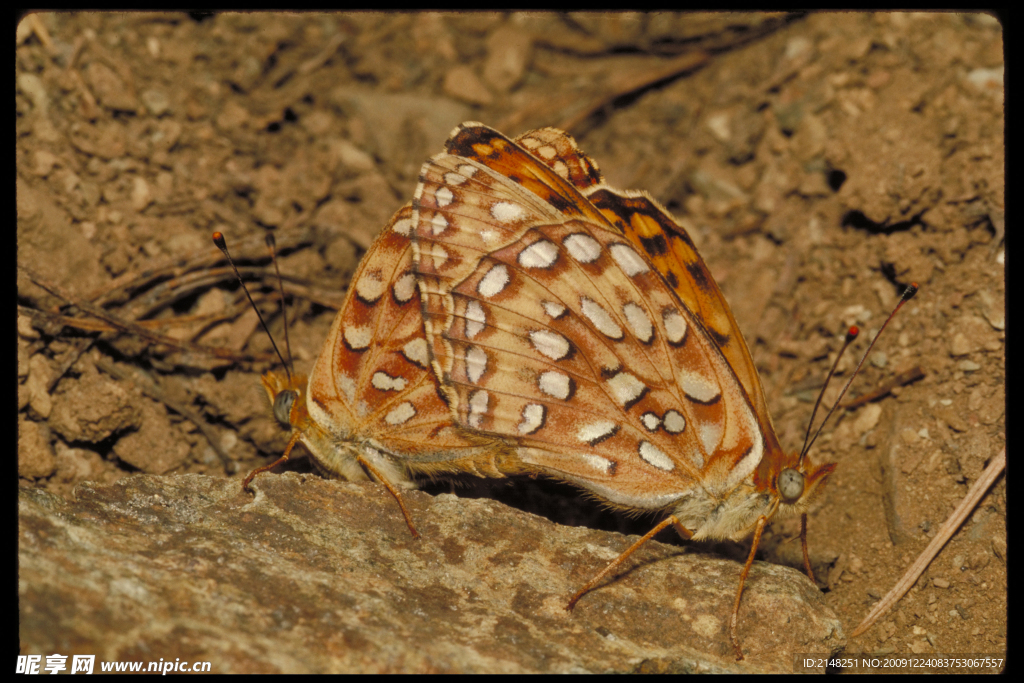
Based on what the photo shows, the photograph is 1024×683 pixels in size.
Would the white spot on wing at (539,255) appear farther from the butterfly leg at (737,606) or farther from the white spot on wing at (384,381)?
the butterfly leg at (737,606)

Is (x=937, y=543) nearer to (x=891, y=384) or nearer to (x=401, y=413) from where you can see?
(x=891, y=384)

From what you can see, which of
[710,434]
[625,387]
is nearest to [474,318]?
[625,387]

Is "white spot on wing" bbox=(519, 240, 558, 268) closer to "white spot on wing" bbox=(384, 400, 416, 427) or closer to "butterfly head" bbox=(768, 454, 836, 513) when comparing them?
"white spot on wing" bbox=(384, 400, 416, 427)

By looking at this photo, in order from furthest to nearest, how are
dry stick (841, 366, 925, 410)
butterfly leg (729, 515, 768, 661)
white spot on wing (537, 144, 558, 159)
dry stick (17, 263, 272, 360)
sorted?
1. dry stick (841, 366, 925, 410)
2. dry stick (17, 263, 272, 360)
3. white spot on wing (537, 144, 558, 159)
4. butterfly leg (729, 515, 768, 661)

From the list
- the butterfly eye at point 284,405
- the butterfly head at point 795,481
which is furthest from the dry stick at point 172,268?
the butterfly head at point 795,481

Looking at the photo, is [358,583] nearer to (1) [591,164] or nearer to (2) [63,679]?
(2) [63,679]

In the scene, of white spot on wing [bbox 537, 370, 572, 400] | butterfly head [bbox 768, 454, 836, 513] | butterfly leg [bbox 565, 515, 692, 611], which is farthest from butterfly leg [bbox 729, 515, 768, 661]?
white spot on wing [bbox 537, 370, 572, 400]

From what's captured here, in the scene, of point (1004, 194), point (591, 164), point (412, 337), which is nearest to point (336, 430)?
point (412, 337)
